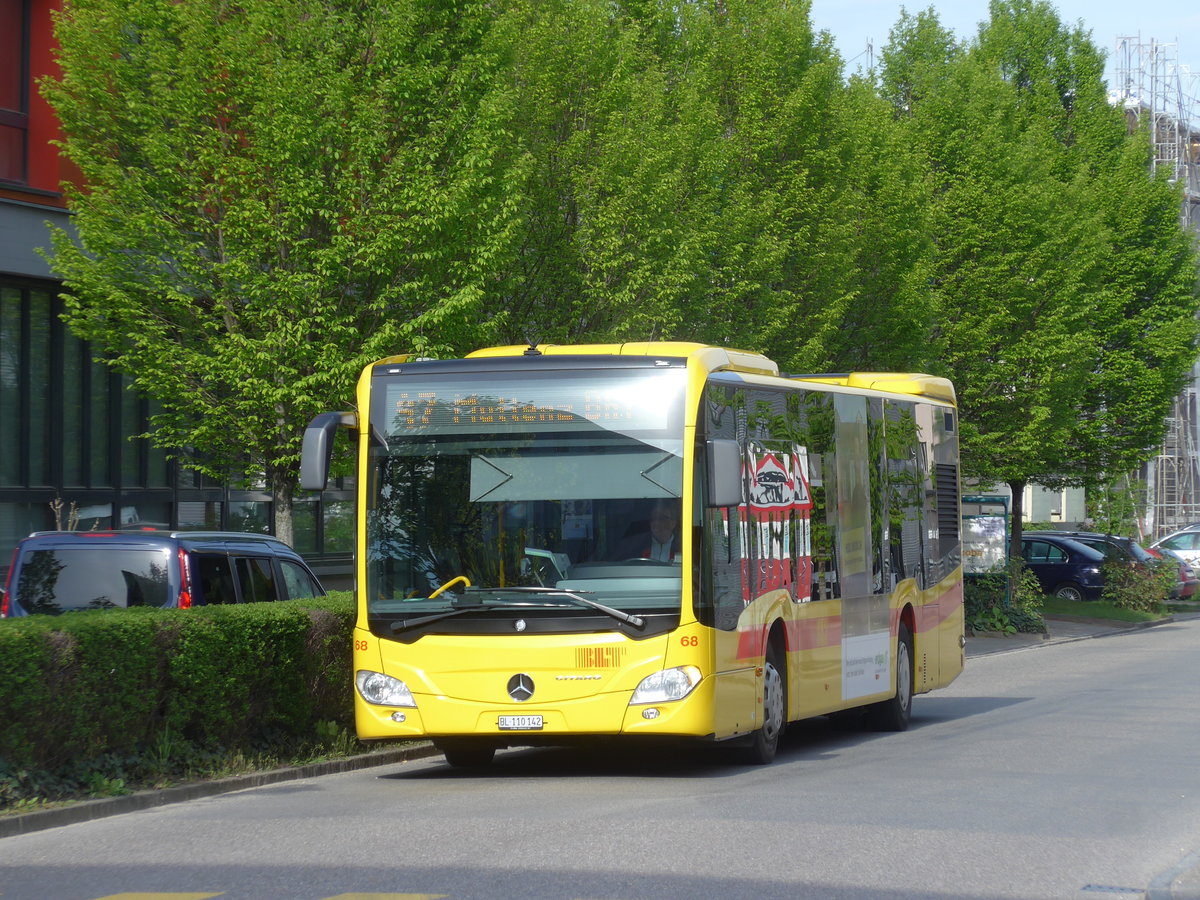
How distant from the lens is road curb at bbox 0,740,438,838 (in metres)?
10.2

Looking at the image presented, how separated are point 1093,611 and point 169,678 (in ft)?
101

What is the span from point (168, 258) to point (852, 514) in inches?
293

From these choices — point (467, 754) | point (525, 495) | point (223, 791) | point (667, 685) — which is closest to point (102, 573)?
point (223, 791)

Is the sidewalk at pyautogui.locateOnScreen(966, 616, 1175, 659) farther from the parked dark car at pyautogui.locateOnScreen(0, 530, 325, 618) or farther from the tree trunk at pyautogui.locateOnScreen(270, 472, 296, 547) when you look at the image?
the parked dark car at pyautogui.locateOnScreen(0, 530, 325, 618)

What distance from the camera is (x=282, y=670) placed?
43.8 ft

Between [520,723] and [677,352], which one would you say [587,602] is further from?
[677,352]

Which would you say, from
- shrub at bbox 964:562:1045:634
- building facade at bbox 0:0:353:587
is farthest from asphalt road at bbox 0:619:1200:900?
shrub at bbox 964:562:1045:634

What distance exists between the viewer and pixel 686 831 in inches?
378

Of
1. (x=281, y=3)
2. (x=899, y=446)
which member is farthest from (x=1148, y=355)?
(x=281, y=3)

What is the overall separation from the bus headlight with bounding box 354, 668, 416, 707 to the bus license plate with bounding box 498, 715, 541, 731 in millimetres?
673

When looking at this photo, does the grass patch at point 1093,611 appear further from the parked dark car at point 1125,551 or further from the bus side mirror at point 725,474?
the bus side mirror at point 725,474

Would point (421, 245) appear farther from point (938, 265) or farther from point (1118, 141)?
point (1118, 141)

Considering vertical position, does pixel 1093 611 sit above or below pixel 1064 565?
below

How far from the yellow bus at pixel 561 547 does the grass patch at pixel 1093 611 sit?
26937 mm
